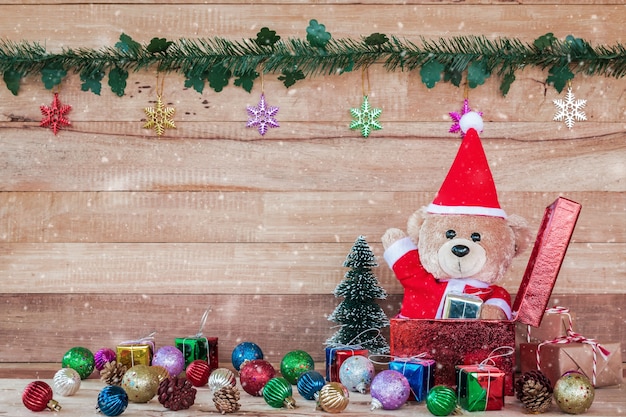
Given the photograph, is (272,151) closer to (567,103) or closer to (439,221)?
(439,221)

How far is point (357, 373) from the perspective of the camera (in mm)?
1600

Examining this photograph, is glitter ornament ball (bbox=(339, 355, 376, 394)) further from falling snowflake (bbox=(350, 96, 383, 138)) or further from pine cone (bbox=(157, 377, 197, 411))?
falling snowflake (bbox=(350, 96, 383, 138))

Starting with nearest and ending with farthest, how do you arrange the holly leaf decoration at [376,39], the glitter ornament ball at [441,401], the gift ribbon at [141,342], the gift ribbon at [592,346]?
the glitter ornament ball at [441,401] < the gift ribbon at [592,346] < the gift ribbon at [141,342] < the holly leaf decoration at [376,39]

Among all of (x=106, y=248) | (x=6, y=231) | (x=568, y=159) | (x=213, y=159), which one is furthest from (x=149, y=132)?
(x=568, y=159)

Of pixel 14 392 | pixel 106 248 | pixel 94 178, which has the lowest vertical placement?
pixel 14 392

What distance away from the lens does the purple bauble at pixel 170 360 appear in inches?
67.1

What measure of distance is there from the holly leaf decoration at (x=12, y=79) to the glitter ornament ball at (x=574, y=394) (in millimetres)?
1546

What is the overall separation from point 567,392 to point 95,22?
1499 mm

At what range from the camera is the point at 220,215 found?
198 centimetres

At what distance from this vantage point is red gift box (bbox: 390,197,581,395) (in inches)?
60.4

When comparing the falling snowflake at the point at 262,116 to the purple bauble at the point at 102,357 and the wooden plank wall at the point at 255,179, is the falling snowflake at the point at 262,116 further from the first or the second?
the purple bauble at the point at 102,357

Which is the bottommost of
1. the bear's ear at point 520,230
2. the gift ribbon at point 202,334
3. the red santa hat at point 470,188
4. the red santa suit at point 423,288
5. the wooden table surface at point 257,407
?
the wooden table surface at point 257,407

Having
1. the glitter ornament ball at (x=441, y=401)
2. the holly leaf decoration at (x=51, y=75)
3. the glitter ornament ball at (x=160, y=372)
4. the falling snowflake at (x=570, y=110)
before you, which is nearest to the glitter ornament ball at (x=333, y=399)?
the glitter ornament ball at (x=441, y=401)

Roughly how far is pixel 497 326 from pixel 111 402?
789 millimetres
